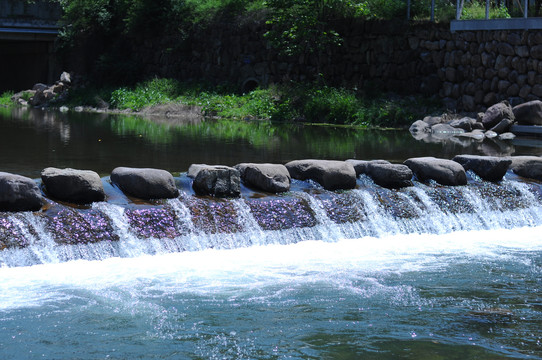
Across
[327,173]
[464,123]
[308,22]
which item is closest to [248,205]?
[327,173]

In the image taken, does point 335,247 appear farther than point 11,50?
No

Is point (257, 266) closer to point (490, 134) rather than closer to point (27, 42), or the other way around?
point (490, 134)

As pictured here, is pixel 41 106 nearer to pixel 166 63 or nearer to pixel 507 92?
pixel 166 63

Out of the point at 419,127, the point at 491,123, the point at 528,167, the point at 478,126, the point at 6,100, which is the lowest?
the point at 6,100

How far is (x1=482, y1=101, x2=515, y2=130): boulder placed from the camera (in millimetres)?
19188

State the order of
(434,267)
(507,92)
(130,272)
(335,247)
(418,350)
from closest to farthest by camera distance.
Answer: (418,350)
(130,272)
(434,267)
(335,247)
(507,92)

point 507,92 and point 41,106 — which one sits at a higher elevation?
point 507,92

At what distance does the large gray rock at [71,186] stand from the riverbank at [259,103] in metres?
14.0

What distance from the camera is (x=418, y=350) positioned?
18.0 feet

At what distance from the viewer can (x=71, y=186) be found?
27.7ft

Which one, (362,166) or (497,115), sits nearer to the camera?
(362,166)

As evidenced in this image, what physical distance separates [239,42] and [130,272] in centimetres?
2165

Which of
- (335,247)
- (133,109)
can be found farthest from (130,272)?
(133,109)

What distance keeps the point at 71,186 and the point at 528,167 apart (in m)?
6.77
